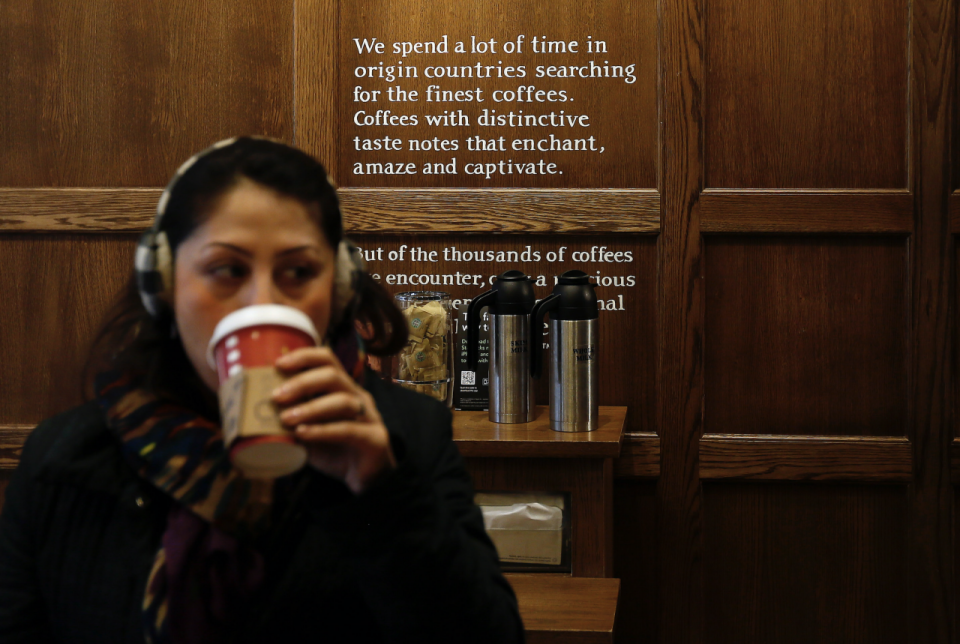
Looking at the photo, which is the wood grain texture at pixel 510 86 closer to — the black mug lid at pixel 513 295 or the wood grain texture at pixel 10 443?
the black mug lid at pixel 513 295

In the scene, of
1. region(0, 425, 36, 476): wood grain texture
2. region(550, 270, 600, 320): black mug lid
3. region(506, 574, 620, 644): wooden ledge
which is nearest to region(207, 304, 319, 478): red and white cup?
region(506, 574, 620, 644): wooden ledge

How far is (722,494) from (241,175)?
1958 mm

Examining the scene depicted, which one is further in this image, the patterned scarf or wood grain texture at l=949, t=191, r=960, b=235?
wood grain texture at l=949, t=191, r=960, b=235

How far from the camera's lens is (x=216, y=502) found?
3.35ft

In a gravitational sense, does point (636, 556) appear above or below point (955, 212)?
below

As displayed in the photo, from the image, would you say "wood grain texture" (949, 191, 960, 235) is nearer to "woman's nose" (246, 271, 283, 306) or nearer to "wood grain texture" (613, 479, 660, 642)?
"wood grain texture" (613, 479, 660, 642)

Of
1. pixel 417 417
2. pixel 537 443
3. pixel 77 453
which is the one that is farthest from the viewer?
pixel 537 443

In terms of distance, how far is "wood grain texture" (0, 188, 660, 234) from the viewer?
8.38 feet

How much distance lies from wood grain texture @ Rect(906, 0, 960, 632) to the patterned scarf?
207 centimetres

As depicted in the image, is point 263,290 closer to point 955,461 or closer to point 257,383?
point 257,383

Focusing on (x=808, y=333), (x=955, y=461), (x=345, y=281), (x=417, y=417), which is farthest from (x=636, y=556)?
(x=345, y=281)

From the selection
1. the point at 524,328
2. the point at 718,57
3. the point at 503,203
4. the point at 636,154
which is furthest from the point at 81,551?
the point at 718,57

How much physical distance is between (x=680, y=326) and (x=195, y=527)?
1.79 meters

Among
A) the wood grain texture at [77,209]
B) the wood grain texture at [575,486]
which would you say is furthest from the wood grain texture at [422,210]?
the wood grain texture at [575,486]
